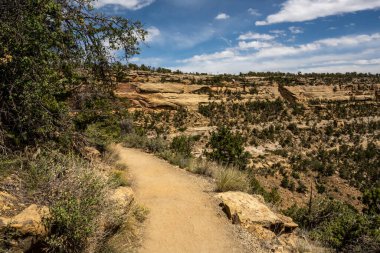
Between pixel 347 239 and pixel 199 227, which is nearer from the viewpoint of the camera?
pixel 199 227

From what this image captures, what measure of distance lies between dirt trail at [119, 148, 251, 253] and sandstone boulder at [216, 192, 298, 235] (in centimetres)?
26

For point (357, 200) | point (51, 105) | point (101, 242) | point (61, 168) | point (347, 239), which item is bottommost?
point (357, 200)

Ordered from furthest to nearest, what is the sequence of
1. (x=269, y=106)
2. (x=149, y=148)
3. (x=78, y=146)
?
(x=269, y=106) < (x=149, y=148) < (x=78, y=146)

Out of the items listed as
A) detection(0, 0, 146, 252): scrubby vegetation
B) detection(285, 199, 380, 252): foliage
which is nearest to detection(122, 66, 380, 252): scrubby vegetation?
detection(285, 199, 380, 252): foliage

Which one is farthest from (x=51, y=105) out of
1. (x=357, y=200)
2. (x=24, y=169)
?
(x=357, y=200)

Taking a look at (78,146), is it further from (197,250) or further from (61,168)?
(197,250)

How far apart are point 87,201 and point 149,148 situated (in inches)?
408

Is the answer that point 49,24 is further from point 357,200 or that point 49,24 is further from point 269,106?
point 269,106

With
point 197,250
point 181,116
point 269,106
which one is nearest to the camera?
point 197,250

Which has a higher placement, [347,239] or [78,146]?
[78,146]

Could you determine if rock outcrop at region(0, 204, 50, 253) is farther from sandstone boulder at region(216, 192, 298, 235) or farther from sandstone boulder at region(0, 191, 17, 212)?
sandstone boulder at region(216, 192, 298, 235)

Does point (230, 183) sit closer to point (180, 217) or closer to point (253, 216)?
point (253, 216)

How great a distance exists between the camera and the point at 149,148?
14211 millimetres

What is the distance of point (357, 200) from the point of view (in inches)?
720
